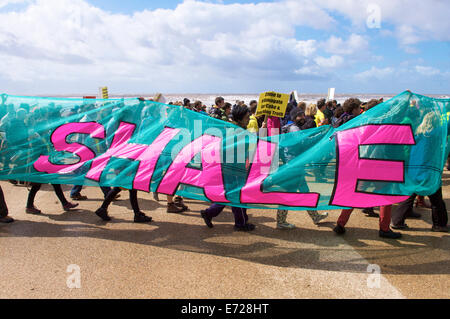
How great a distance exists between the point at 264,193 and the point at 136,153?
2.09 meters

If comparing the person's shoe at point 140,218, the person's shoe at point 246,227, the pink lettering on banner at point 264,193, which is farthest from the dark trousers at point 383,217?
the person's shoe at point 140,218

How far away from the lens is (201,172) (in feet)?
15.1

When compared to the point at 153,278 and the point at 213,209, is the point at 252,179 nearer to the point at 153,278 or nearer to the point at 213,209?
the point at 213,209

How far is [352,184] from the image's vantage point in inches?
165

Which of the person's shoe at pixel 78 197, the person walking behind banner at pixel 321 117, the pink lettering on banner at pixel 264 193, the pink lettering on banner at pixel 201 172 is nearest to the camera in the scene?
the pink lettering on banner at pixel 264 193

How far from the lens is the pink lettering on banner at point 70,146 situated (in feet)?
16.9

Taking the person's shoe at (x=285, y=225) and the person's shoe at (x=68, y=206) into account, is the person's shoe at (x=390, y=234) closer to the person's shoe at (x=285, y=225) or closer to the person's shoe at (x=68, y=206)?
the person's shoe at (x=285, y=225)

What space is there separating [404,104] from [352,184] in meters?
1.32

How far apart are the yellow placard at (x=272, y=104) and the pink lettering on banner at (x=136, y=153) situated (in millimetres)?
1756

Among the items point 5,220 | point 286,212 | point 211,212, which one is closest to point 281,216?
point 286,212

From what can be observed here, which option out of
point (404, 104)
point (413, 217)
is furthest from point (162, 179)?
point (413, 217)

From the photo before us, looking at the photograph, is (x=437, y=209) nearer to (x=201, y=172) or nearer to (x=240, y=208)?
(x=240, y=208)

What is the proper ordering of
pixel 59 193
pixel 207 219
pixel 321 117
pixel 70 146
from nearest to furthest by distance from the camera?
pixel 207 219
pixel 70 146
pixel 59 193
pixel 321 117
